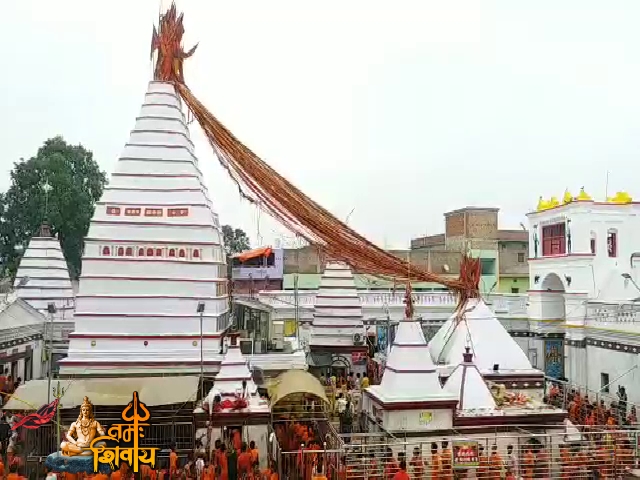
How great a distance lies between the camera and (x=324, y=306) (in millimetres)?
27672

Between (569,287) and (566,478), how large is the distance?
14698mm

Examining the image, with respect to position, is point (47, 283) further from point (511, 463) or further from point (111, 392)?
point (511, 463)

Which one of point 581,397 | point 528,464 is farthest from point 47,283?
point 528,464

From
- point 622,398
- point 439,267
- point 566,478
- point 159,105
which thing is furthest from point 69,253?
point 566,478

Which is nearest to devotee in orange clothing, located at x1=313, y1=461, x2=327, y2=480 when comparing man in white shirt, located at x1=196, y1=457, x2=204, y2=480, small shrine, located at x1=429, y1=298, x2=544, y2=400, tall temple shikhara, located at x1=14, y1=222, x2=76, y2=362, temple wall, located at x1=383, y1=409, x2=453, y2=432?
man in white shirt, located at x1=196, y1=457, x2=204, y2=480

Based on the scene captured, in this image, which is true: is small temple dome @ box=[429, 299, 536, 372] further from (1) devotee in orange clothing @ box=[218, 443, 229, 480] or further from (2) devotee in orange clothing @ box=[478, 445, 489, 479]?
(1) devotee in orange clothing @ box=[218, 443, 229, 480]

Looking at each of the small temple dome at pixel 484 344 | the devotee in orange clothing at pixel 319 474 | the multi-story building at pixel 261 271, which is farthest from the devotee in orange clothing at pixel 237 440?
the multi-story building at pixel 261 271

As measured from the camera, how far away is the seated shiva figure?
12.7 m

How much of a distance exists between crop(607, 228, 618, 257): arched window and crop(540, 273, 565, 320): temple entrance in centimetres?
310

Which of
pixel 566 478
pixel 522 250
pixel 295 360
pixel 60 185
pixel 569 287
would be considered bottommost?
pixel 566 478

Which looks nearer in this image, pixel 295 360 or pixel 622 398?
pixel 295 360

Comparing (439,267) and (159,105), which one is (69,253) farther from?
(159,105)

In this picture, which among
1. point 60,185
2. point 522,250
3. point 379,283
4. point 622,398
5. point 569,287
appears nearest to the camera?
point 622,398

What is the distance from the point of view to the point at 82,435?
1286 centimetres
